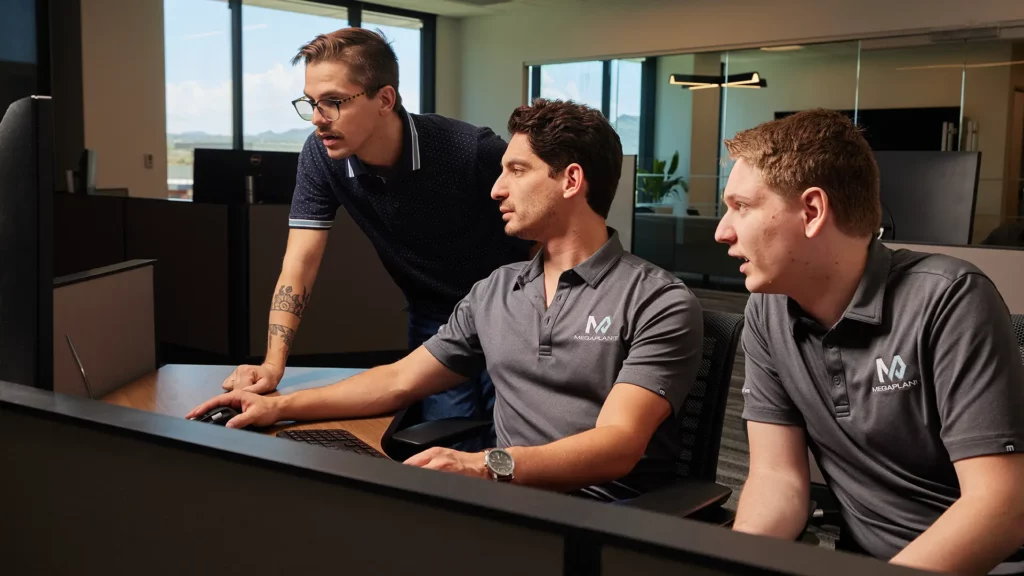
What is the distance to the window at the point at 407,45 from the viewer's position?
9.02 metres

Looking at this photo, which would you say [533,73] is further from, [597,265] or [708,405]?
[708,405]

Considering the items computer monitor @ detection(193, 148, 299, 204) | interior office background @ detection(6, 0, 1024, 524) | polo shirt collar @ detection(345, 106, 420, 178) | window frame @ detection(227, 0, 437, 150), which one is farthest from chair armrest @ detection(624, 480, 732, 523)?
window frame @ detection(227, 0, 437, 150)

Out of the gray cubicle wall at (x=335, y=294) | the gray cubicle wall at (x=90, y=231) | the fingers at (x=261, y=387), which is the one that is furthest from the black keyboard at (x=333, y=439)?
the gray cubicle wall at (x=90, y=231)

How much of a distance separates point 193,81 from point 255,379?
6.37 metres

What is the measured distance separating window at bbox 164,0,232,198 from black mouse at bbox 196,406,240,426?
613cm

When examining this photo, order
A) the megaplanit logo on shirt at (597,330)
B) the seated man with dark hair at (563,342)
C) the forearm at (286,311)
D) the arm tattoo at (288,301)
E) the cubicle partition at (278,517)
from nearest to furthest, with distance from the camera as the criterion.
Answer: the cubicle partition at (278,517) → the seated man with dark hair at (563,342) → the megaplanit logo on shirt at (597,330) → the forearm at (286,311) → the arm tattoo at (288,301)

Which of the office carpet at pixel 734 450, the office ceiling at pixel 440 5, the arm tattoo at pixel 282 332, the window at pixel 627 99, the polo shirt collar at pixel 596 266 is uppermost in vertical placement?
the office ceiling at pixel 440 5

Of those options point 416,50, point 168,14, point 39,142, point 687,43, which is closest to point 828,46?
point 687,43

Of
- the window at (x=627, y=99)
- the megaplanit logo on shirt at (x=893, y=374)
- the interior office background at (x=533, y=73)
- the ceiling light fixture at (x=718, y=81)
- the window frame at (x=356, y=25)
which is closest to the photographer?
the megaplanit logo on shirt at (x=893, y=374)

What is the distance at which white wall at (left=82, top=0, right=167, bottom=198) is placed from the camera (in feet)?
21.2

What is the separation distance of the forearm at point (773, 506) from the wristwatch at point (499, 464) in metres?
0.32

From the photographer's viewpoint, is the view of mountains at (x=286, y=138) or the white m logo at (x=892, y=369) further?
the view of mountains at (x=286, y=138)

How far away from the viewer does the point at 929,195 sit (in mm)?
3090

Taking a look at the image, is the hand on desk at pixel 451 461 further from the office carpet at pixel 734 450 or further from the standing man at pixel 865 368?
the office carpet at pixel 734 450
